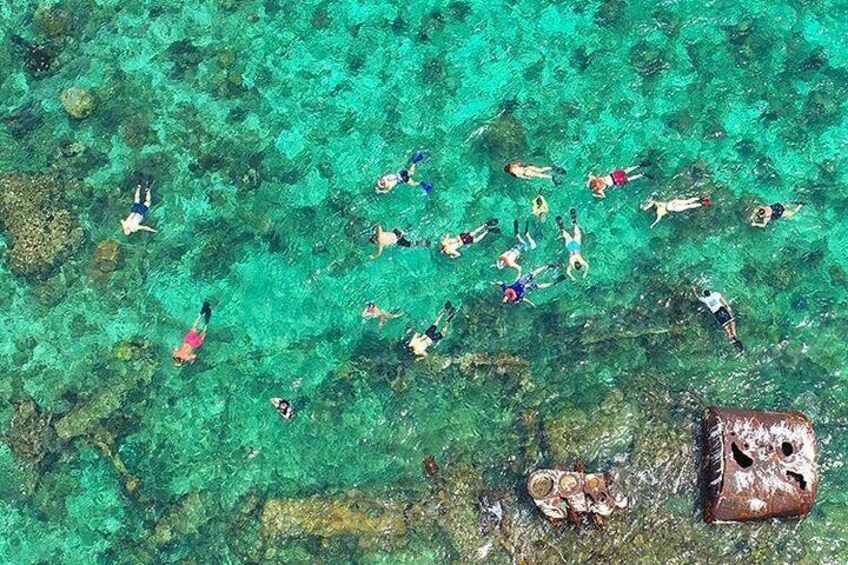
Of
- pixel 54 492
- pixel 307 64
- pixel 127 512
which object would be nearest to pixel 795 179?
pixel 307 64

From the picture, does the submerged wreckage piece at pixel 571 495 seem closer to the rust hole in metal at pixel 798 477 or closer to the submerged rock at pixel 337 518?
the submerged rock at pixel 337 518

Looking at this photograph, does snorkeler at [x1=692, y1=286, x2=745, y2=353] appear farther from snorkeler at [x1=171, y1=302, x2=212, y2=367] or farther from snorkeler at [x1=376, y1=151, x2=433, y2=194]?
snorkeler at [x1=171, y1=302, x2=212, y2=367]

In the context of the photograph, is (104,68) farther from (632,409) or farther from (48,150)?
(632,409)

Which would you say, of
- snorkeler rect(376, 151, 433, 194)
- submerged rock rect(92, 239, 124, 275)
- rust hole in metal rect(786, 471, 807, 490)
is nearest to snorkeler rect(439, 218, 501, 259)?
snorkeler rect(376, 151, 433, 194)

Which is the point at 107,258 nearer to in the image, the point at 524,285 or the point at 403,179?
the point at 403,179

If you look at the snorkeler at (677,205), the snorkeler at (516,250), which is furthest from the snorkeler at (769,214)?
the snorkeler at (516,250)

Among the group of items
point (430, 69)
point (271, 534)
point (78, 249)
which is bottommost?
point (271, 534)
